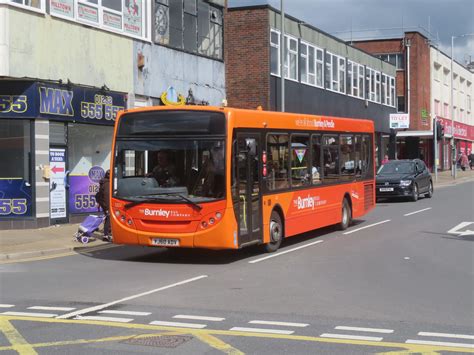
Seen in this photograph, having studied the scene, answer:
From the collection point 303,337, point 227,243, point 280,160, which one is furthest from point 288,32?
point 303,337

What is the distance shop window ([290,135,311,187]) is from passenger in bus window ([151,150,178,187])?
9.94 feet

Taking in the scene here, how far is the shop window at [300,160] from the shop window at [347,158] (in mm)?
2111

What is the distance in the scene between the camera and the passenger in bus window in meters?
11.6

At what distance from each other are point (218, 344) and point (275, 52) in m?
24.3

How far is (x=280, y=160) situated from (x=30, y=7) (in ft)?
26.6

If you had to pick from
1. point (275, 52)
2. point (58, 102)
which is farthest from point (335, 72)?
point (58, 102)

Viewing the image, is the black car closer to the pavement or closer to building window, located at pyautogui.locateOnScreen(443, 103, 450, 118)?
the pavement

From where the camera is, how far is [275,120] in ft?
42.9

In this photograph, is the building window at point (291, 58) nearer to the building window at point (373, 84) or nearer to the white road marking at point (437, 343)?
the building window at point (373, 84)

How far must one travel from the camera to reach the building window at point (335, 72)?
35.6 metres

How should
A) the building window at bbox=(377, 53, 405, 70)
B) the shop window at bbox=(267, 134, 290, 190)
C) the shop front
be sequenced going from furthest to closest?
1. the building window at bbox=(377, 53, 405, 70)
2. the shop front
3. the shop window at bbox=(267, 134, 290, 190)

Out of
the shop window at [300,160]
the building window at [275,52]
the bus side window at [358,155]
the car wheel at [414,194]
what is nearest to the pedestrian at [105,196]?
the shop window at [300,160]

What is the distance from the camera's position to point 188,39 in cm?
2362

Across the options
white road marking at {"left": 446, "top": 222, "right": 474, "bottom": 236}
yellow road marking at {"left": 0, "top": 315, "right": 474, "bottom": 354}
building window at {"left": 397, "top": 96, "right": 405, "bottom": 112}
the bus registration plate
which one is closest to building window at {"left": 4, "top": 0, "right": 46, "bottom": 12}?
the bus registration plate
